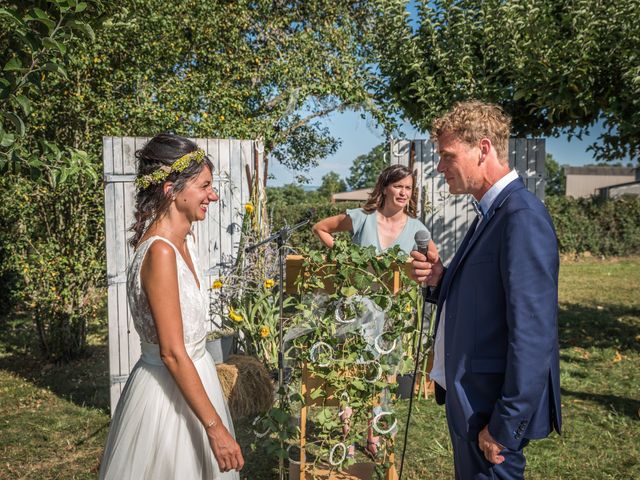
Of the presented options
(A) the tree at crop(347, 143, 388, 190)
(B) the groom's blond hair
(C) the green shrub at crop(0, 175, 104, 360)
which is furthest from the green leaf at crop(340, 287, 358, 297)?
(A) the tree at crop(347, 143, 388, 190)

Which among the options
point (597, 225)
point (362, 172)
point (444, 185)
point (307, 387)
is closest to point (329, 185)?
point (362, 172)

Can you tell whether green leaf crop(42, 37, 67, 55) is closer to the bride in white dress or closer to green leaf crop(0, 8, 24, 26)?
green leaf crop(0, 8, 24, 26)

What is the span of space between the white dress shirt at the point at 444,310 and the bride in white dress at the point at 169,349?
834 millimetres

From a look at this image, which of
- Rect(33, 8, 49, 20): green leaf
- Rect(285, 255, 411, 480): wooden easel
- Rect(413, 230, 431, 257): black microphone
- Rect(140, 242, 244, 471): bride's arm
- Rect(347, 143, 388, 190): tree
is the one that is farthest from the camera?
Rect(347, 143, 388, 190): tree

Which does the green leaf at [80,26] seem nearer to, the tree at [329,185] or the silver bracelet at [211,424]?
the silver bracelet at [211,424]

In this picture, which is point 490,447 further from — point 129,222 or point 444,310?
point 129,222

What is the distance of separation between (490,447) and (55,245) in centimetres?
554

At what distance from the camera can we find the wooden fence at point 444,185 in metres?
6.54

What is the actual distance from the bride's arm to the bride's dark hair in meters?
0.24

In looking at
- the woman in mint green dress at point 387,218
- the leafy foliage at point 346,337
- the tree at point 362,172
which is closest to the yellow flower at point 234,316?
the woman in mint green dress at point 387,218

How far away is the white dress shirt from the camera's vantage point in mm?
1986

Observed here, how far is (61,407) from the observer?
525 centimetres

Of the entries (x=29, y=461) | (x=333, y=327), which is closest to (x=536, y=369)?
(x=333, y=327)

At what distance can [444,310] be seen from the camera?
2.17m
